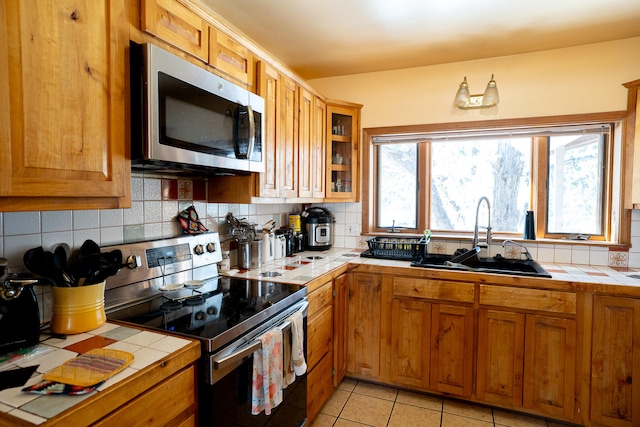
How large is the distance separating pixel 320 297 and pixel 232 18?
1.74 m

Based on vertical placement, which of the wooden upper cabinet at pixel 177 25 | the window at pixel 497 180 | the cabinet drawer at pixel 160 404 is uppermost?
the wooden upper cabinet at pixel 177 25

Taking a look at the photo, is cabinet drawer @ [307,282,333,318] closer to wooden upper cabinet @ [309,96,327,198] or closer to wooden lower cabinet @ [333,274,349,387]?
wooden lower cabinet @ [333,274,349,387]

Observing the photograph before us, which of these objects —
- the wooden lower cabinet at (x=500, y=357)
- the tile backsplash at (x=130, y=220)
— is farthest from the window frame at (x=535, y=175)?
the tile backsplash at (x=130, y=220)

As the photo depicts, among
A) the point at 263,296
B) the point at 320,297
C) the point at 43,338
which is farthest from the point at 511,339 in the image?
the point at 43,338

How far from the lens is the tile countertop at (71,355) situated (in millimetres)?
755

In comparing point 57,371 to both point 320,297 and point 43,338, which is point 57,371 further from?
point 320,297

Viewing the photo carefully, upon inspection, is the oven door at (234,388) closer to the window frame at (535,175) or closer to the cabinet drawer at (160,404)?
the cabinet drawer at (160,404)

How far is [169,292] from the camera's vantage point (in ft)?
5.11

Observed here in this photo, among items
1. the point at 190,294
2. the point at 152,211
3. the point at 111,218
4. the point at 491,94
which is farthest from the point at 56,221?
the point at 491,94

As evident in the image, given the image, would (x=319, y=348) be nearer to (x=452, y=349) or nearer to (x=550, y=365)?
(x=452, y=349)

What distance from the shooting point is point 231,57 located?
5.52ft

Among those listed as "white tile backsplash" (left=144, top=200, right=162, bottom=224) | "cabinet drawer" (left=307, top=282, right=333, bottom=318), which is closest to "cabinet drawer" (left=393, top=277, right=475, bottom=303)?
"cabinet drawer" (left=307, top=282, right=333, bottom=318)

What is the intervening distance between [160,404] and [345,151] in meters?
2.35

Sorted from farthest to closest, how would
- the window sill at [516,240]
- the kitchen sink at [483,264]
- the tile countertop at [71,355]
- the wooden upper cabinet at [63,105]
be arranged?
the window sill at [516,240] < the kitchen sink at [483,264] < the wooden upper cabinet at [63,105] < the tile countertop at [71,355]
